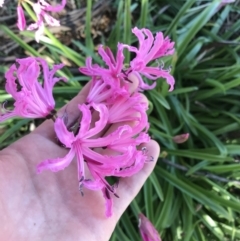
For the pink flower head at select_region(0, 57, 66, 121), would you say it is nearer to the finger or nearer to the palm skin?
the palm skin

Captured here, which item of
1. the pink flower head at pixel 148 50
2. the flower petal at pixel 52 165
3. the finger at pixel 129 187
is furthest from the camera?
the finger at pixel 129 187

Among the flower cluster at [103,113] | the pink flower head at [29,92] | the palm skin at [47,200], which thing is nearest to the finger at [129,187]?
the palm skin at [47,200]

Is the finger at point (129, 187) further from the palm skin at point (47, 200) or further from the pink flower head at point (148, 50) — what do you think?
the pink flower head at point (148, 50)

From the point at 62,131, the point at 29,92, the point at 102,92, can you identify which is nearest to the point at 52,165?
the point at 62,131

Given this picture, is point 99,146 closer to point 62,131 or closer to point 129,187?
point 62,131

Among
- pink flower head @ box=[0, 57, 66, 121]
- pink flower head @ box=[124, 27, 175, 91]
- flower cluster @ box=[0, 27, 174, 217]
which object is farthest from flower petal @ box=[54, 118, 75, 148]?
pink flower head @ box=[124, 27, 175, 91]

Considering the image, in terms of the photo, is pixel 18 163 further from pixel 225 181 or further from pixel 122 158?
pixel 225 181
